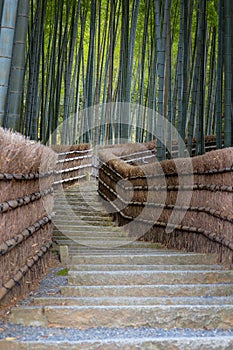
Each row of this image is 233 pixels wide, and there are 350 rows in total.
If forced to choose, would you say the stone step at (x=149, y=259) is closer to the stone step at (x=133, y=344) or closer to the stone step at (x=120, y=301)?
the stone step at (x=120, y=301)

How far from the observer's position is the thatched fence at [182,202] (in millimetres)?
3570

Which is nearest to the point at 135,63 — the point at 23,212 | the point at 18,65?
the point at 18,65

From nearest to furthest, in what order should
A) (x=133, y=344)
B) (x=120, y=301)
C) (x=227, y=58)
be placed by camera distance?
(x=133, y=344) → (x=120, y=301) → (x=227, y=58)

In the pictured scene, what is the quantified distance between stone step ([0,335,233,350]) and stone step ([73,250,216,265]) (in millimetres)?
1565

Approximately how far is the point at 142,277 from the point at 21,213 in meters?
0.84

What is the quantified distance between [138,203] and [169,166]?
3.25ft

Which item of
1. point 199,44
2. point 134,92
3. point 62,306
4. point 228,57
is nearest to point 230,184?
point 62,306

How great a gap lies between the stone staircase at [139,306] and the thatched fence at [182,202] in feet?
0.87

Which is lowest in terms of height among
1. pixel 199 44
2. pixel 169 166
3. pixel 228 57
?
pixel 169 166

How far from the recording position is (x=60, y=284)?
3164 mm

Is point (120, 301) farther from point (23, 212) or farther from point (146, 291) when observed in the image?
point (23, 212)

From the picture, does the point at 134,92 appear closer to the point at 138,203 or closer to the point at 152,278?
the point at 138,203

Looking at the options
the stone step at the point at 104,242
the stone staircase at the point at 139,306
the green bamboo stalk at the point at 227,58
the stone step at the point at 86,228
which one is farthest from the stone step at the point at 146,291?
the green bamboo stalk at the point at 227,58

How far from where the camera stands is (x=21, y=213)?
9.27 feet
